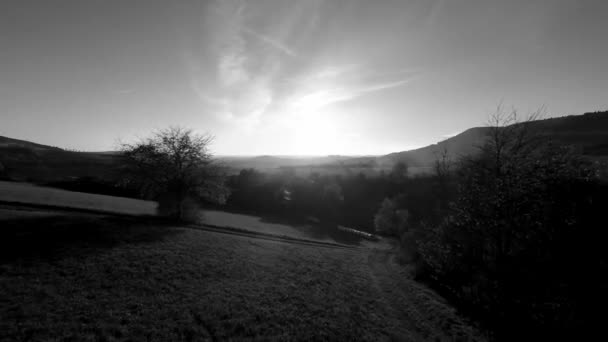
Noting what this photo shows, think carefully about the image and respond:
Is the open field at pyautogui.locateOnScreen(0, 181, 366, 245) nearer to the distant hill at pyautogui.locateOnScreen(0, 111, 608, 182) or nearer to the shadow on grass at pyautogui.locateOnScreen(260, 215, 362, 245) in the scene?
the shadow on grass at pyautogui.locateOnScreen(260, 215, 362, 245)

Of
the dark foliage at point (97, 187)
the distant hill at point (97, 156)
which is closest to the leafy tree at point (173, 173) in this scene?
the distant hill at point (97, 156)

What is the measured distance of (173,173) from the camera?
95.2ft

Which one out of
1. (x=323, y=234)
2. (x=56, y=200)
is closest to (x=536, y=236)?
(x=323, y=234)

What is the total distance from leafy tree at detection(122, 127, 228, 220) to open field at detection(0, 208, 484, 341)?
836 centimetres

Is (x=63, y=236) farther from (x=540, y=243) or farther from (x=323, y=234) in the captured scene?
(x=323, y=234)

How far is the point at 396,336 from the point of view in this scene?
36.7 ft

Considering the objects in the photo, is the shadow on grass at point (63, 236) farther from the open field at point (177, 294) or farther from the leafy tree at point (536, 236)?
the leafy tree at point (536, 236)

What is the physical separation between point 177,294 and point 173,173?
21.2 metres

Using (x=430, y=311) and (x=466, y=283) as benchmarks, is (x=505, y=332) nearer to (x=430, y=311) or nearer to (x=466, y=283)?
(x=430, y=311)

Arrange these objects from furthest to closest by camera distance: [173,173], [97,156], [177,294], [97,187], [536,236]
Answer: [97,156] < [97,187] < [173,173] < [536,236] < [177,294]

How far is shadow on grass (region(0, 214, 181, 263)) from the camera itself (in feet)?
42.1

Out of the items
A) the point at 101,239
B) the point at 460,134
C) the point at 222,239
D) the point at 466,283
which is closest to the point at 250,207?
the point at 222,239

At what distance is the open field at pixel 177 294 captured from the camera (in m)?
8.53

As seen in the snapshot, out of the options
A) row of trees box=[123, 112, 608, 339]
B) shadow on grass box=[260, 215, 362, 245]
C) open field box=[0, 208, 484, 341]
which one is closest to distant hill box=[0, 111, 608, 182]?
row of trees box=[123, 112, 608, 339]
